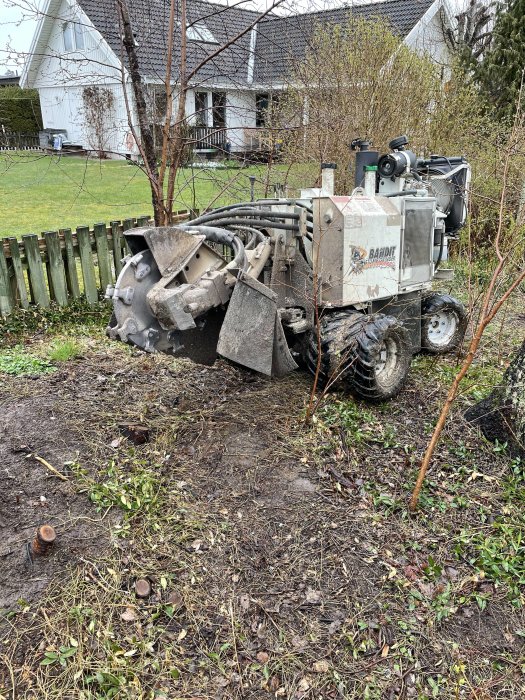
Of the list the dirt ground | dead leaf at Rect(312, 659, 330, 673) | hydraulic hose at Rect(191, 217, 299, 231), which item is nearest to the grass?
the dirt ground

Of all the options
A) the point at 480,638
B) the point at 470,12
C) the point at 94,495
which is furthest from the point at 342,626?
the point at 470,12

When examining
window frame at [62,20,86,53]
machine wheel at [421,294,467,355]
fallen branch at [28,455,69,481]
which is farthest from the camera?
window frame at [62,20,86,53]

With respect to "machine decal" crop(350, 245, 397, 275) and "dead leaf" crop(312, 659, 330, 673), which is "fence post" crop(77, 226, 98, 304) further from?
"dead leaf" crop(312, 659, 330, 673)

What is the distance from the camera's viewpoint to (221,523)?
130 inches

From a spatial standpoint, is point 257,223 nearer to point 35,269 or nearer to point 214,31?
point 35,269

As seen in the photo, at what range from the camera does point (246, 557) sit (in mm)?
3100

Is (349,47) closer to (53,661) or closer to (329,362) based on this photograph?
(329,362)

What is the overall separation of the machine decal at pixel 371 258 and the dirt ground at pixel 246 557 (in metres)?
1.06

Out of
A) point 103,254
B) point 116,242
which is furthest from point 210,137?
point 103,254

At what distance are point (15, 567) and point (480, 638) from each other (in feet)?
7.24

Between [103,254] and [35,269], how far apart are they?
90 cm

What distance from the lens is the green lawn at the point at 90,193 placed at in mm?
7754

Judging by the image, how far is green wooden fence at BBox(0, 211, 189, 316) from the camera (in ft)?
20.4

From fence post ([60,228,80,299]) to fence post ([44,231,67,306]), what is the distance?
66mm
